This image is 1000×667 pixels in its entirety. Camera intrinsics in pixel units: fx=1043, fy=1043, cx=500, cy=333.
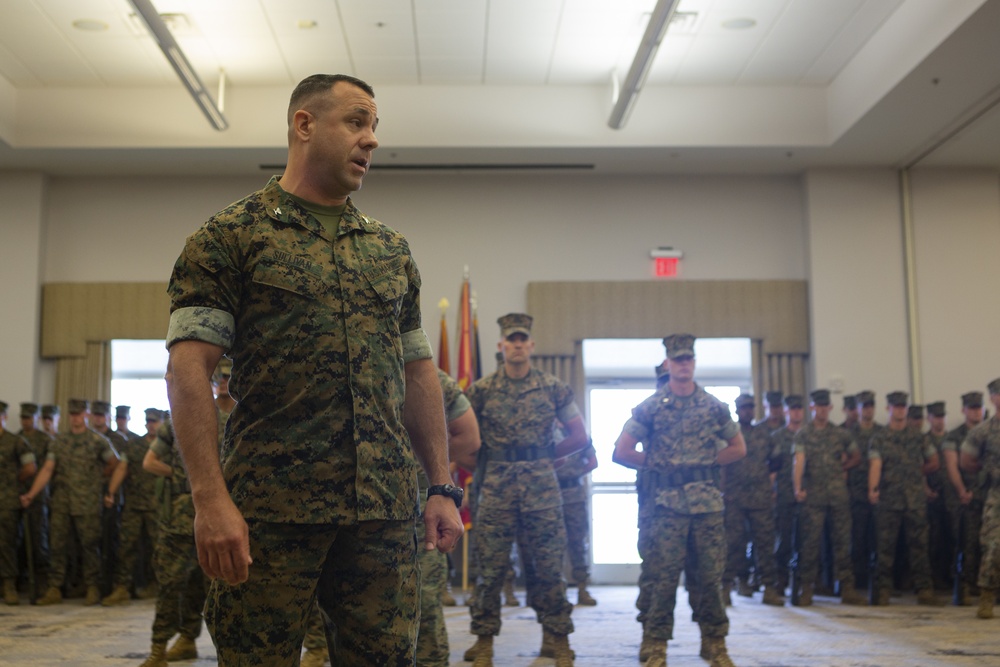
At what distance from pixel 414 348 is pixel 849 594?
7168 mm

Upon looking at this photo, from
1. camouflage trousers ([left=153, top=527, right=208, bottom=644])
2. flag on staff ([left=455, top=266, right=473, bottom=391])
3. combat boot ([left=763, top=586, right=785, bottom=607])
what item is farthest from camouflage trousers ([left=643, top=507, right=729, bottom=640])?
flag on staff ([left=455, top=266, right=473, bottom=391])

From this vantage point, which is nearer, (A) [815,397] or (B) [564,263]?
(A) [815,397]

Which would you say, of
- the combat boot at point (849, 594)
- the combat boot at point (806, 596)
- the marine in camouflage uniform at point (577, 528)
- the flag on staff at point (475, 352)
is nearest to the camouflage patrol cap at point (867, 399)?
the combat boot at point (849, 594)

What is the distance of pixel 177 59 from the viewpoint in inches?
293

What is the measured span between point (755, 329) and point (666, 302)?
889 mm

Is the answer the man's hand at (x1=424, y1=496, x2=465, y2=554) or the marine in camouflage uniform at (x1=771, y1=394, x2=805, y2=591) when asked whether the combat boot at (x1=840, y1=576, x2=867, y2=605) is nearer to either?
the marine in camouflage uniform at (x1=771, y1=394, x2=805, y2=591)

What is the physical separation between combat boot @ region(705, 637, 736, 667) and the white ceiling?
4700 mm

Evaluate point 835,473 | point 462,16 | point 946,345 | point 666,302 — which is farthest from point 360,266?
point 946,345

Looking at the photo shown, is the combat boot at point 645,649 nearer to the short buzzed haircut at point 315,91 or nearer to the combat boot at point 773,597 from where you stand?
the combat boot at point 773,597

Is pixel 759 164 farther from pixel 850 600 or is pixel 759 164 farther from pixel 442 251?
pixel 850 600

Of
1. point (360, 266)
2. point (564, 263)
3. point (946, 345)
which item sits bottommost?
point (360, 266)

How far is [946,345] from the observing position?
32.7ft

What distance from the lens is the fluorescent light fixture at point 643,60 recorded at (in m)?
6.53

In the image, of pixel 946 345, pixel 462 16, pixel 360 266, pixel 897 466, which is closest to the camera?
pixel 360 266
